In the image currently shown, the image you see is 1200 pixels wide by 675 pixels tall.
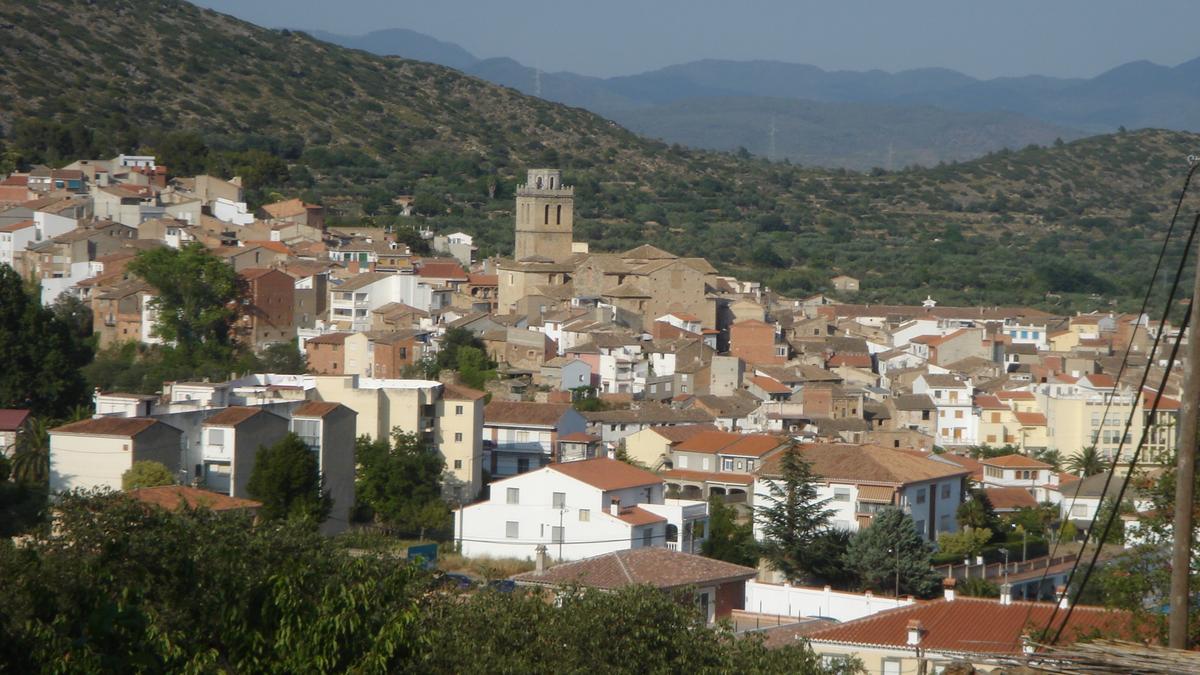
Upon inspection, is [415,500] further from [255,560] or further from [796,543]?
[255,560]

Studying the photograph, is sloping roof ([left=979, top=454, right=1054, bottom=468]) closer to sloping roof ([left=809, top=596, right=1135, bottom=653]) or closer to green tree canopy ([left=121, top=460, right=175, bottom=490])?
green tree canopy ([left=121, top=460, right=175, bottom=490])

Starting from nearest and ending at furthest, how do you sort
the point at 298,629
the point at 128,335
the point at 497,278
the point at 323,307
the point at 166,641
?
1. the point at 166,641
2. the point at 298,629
3. the point at 128,335
4. the point at 323,307
5. the point at 497,278

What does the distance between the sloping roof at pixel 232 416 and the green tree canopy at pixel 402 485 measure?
2199 mm

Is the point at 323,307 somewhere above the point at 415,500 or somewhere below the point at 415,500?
above

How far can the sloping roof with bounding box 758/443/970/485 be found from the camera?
28.4 meters

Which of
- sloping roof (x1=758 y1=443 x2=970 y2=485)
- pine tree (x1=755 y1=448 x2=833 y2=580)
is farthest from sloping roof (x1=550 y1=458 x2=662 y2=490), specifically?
sloping roof (x1=758 y1=443 x2=970 y2=485)

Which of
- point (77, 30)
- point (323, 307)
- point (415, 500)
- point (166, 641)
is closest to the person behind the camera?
point (166, 641)

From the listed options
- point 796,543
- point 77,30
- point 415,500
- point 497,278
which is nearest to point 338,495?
point 415,500

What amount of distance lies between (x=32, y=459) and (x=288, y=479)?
11.1 ft

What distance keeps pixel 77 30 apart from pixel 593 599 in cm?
7031

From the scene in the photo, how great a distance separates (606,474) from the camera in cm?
2723

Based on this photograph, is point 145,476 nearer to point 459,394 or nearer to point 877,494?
point 459,394

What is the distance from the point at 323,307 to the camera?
141 ft

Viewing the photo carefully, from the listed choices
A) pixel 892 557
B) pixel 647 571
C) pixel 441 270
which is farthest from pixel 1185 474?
pixel 441 270
